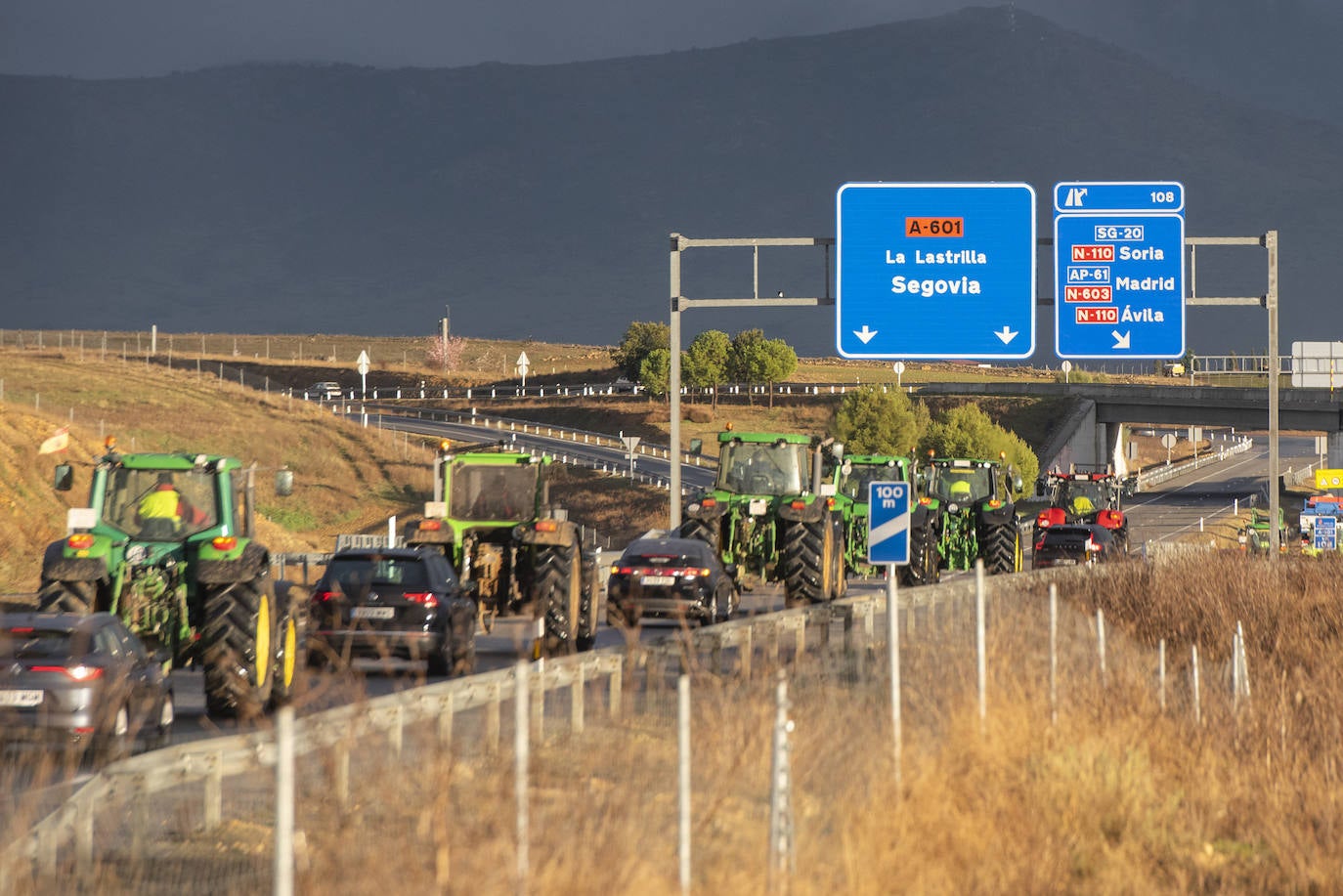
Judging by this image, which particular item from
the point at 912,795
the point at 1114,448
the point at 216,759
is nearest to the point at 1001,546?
the point at 912,795

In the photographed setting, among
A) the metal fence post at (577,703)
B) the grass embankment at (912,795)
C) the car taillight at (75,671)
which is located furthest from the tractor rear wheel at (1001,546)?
the car taillight at (75,671)

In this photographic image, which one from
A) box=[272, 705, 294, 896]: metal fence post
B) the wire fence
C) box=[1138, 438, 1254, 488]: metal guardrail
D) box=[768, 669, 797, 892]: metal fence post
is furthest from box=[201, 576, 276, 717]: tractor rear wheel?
box=[1138, 438, 1254, 488]: metal guardrail

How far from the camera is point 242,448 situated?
71.8 metres

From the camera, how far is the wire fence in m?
8.49

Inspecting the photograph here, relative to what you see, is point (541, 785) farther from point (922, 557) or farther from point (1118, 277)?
point (922, 557)

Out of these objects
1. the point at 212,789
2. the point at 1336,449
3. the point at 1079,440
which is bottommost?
the point at 212,789

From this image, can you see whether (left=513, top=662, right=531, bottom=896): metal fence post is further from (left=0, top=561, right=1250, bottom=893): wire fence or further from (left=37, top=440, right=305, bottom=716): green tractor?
(left=37, top=440, right=305, bottom=716): green tractor

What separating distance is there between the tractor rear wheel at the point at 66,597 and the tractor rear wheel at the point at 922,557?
886 inches

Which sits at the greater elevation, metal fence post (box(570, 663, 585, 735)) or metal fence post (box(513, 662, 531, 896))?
metal fence post (box(513, 662, 531, 896))

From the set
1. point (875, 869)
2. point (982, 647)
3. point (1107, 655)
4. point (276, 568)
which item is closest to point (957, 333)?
point (1107, 655)

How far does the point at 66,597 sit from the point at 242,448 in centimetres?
5625

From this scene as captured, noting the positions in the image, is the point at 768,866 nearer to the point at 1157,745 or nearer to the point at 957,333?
the point at 1157,745

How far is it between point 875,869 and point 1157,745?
6.63 meters

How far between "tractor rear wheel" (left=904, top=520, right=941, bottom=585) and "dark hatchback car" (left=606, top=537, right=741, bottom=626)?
10.6 metres
